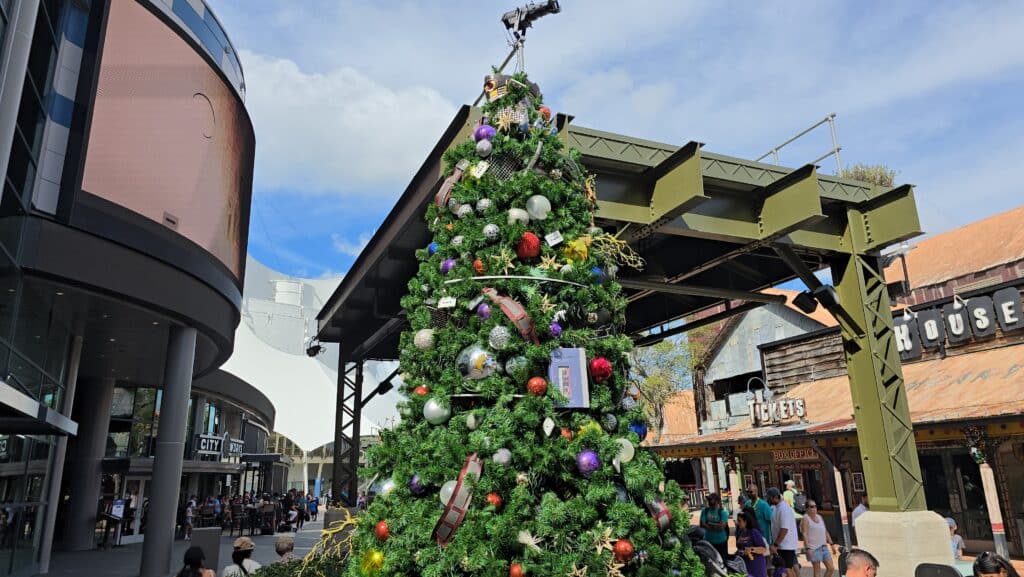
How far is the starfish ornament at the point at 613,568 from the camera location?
13.3 ft

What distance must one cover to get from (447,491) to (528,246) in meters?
1.97

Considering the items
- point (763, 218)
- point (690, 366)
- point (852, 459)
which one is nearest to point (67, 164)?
point (763, 218)

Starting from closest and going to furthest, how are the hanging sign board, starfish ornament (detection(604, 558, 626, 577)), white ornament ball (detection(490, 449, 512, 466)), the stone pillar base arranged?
starfish ornament (detection(604, 558, 626, 577))
white ornament ball (detection(490, 449, 512, 466))
the stone pillar base
the hanging sign board

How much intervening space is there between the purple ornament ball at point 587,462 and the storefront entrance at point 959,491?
52.0ft

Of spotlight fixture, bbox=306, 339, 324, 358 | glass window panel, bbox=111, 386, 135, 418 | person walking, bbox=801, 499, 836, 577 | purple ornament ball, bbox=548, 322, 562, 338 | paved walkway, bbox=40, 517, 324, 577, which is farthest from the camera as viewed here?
glass window panel, bbox=111, 386, 135, 418

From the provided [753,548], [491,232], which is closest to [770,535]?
[753,548]

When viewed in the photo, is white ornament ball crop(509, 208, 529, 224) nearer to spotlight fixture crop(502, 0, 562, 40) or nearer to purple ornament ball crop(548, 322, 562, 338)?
purple ornament ball crop(548, 322, 562, 338)

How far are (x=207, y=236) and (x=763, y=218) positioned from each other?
41.6ft

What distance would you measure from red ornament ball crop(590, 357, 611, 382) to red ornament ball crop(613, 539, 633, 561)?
1226 millimetres

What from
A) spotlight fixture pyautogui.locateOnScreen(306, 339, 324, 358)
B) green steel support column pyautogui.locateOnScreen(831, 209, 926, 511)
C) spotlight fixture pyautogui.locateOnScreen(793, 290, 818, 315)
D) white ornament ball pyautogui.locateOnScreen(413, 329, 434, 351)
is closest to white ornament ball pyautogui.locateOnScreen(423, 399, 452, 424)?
white ornament ball pyautogui.locateOnScreen(413, 329, 434, 351)

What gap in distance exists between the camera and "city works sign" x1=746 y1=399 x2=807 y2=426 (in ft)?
60.3

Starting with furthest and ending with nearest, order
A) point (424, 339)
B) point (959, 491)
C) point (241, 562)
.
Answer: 1. point (959, 491)
2. point (241, 562)
3. point (424, 339)

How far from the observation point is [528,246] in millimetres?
5090

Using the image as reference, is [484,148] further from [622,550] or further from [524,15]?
[622,550]
